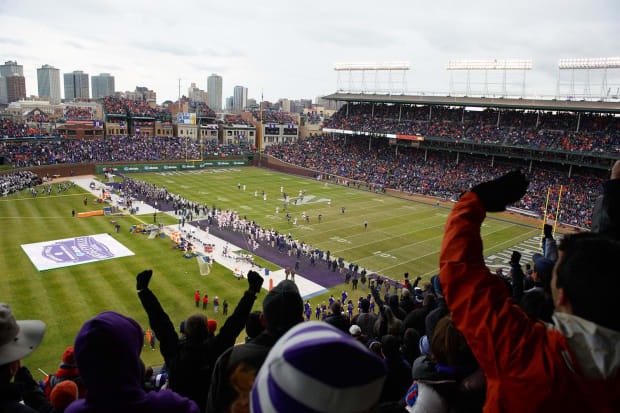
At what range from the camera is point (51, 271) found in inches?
952

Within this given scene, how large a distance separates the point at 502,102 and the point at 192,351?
63666 mm

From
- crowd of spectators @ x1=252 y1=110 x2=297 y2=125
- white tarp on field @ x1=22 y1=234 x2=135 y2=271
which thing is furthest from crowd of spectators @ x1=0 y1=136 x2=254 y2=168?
white tarp on field @ x1=22 y1=234 x2=135 y2=271

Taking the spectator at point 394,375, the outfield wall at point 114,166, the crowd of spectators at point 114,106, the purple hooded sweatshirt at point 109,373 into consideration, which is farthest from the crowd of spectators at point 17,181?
the purple hooded sweatshirt at point 109,373

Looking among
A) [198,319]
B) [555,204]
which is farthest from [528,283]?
[555,204]

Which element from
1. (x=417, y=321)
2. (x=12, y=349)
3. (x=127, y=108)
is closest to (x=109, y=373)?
(x=12, y=349)

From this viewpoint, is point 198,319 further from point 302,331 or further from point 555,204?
point 555,204

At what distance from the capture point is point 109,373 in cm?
241

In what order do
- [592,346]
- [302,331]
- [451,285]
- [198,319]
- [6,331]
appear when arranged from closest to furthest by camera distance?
[302,331], [592,346], [451,285], [6,331], [198,319]

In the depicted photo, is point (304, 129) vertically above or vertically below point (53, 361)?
above

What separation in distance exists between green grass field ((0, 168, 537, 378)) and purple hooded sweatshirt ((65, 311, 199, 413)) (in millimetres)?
15608

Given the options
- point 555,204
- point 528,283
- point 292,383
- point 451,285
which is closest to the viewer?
point 292,383

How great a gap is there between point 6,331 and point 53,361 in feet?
51.7

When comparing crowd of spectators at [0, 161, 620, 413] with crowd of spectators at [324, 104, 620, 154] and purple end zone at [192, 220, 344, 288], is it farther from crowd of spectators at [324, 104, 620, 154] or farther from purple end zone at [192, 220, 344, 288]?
crowd of spectators at [324, 104, 620, 154]

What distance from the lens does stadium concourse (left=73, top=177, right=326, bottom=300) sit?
82.6ft
